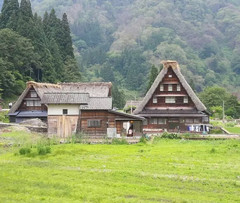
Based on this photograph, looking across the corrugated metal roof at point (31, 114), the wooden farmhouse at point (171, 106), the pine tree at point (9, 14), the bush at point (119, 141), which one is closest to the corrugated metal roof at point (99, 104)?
the bush at point (119, 141)

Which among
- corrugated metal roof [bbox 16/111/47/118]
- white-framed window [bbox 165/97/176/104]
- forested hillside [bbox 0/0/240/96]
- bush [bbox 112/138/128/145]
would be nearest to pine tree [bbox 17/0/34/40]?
corrugated metal roof [bbox 16/111/47/118]

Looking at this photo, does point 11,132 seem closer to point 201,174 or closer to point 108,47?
point 201,174

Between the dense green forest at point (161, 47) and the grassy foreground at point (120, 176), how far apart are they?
83909 mm

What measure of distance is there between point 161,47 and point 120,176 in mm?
131150

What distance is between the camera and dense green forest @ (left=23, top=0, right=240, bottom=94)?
123 meters

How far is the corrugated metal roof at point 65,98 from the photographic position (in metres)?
29.8

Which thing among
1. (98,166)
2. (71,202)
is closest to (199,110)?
(98,166)

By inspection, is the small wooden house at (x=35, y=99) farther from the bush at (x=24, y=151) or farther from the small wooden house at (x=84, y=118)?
the bush at (x=24, y=151)

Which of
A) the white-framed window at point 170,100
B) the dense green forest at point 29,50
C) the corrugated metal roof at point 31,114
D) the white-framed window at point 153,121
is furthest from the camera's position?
the dense green forest at point 29,50

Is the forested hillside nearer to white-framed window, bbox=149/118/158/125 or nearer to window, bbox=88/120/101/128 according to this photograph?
white-framed window, bbox=149/118/158/125

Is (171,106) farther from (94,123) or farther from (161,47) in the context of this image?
(161,47)

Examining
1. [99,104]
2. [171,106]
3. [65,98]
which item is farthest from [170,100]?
[65,98]

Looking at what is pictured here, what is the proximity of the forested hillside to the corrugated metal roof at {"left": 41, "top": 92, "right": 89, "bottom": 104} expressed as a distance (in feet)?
224

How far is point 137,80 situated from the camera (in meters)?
116
